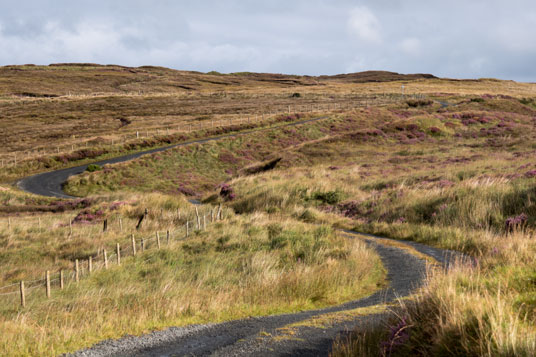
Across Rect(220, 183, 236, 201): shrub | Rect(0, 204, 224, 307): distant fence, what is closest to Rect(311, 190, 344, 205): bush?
Rect(0, 204, 224, 307): distant fence

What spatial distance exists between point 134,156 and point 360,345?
56.1m

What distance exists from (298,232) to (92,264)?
324 inches

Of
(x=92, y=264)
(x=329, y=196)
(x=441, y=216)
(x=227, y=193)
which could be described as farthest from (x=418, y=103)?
(x=92, y=264)

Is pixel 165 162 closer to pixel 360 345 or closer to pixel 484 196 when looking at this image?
pixel 484 196

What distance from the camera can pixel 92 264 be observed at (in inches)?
656

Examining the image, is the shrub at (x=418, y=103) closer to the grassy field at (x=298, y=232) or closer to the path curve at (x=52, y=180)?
the grassy field at (x=298, y=232)

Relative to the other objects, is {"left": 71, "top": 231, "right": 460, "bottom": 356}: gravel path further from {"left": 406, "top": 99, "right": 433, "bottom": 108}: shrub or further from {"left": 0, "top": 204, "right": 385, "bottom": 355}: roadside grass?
{"left": 406, "top": 99, "right": 433, "bottom": 108}: shrub

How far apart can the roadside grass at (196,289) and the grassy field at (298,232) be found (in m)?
0.06

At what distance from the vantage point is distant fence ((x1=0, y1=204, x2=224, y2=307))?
12727 mm

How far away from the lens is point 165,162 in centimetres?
5491

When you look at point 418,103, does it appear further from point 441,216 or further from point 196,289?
point 196,289

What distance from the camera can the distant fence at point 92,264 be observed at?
501 inches

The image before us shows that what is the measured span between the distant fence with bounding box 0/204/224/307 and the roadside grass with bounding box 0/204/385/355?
1.06 feet

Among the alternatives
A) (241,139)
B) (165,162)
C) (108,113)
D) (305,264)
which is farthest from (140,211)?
(108,113)
